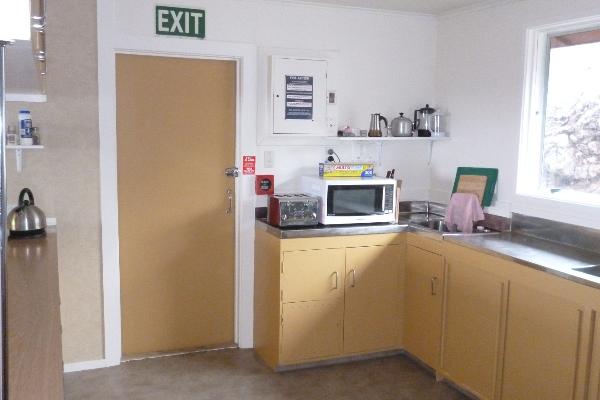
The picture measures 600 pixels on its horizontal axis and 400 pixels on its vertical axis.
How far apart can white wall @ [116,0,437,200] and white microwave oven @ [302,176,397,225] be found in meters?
0.44

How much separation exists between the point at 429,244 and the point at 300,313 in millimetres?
905

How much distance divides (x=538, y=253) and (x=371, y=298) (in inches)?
45.3

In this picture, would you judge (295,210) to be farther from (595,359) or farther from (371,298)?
(595,359)

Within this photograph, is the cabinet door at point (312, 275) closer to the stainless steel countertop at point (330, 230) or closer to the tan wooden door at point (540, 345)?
the stainless steel countertop at point (330, 230)

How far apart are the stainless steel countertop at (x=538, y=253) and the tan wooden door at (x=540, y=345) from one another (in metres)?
0.12

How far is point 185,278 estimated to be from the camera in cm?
392

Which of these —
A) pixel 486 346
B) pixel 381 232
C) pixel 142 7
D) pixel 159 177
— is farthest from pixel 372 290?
pixel 142 7

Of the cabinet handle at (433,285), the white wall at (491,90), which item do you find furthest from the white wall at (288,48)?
the cabinet handle at (433,285)

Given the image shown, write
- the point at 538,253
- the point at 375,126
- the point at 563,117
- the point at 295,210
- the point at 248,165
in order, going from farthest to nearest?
the point at 375,126 → the point at 248,165 → the point at 295,210 → the point at 563,117 → the point at 538,253

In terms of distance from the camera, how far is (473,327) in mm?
3242

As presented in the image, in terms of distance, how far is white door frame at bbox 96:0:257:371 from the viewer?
11.5ft

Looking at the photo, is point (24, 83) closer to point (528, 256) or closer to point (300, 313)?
point (300, 313)

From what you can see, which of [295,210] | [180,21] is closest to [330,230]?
[295,210]

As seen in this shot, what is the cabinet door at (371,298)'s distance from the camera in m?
3.77
